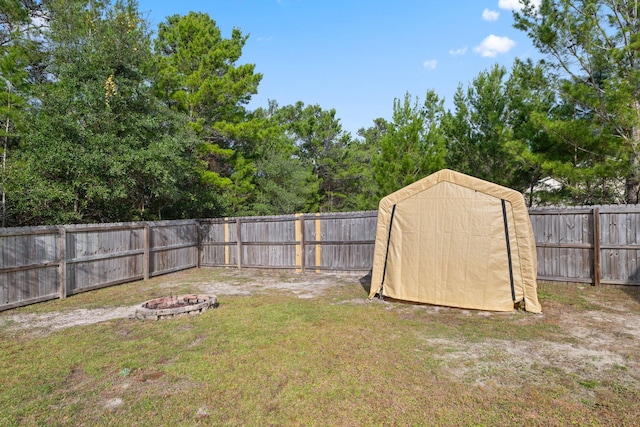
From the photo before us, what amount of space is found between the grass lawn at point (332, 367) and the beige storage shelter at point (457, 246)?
12.1 inches

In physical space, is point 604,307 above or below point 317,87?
below

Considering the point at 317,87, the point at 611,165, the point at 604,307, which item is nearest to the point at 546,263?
the point at 604,307

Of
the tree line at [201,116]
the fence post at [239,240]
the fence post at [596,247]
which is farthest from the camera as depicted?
the fence post at [239,240]

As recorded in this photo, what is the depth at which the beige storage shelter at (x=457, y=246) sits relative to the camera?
17.3 ft

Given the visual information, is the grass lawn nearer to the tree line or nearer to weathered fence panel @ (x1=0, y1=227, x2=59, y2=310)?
weathered fence panel @ (x1=0, y1=227, x2=59, y2=310)

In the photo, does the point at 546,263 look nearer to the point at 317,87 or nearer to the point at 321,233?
the point at 321,233

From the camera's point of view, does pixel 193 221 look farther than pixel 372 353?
Yes

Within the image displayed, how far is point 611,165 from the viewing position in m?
7.44

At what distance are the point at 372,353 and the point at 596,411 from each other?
1.89m

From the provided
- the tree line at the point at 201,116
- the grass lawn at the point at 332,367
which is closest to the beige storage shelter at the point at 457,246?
the grass lawn at the point at 332,367

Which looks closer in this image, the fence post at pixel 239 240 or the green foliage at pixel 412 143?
the fence post at pixel 239 240

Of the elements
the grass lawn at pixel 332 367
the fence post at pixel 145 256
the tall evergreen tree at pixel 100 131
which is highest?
the tall evergreen tree at pixel 100 131

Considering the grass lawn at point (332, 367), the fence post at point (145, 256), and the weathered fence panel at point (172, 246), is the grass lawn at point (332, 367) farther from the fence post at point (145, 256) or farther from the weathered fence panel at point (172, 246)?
the weathered fence panel at point (172, 246)

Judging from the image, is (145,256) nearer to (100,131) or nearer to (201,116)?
(100,131)
